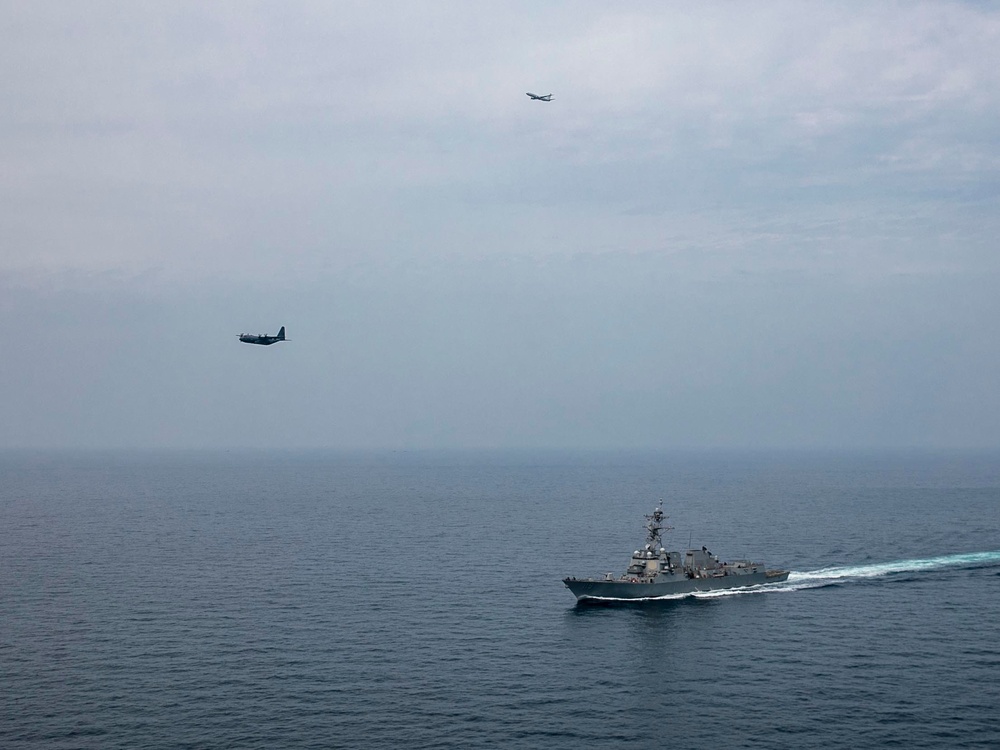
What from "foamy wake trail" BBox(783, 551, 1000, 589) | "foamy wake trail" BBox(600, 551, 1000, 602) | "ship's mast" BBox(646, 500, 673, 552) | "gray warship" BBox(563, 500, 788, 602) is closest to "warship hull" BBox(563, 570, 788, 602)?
"gray warship" BBox(563, 500, 788, 602)

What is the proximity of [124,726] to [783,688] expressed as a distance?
6065 centimetres

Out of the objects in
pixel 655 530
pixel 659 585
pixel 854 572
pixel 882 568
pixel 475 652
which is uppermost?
pixel 655 530

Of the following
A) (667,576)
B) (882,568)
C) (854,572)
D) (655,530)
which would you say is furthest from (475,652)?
(882,568)

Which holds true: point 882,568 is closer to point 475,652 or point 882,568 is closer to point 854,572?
point 854,572

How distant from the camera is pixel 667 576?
129 metres

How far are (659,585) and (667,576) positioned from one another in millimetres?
3542

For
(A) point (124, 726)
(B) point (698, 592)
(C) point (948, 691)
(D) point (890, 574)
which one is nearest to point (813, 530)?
(D) point (890, 574)

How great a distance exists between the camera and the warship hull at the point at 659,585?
12081cm

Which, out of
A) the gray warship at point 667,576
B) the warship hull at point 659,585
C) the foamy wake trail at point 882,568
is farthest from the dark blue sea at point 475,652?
the gray warship at point 667,576

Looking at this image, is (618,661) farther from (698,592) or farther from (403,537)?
(403,537)

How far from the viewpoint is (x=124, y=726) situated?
237 feet

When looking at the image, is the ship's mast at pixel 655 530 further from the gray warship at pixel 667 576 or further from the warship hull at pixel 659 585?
the warship hull at pixel 659 585

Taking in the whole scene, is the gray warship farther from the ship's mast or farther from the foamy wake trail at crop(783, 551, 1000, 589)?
the foamy wake trail at crop(783, 551, 1000, 589)

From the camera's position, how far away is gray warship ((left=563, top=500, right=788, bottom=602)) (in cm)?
12262
